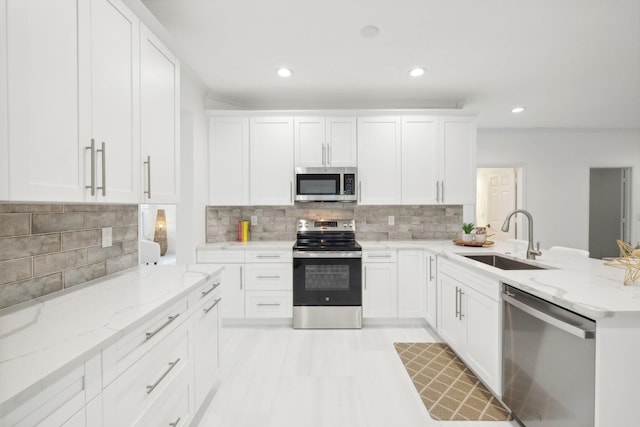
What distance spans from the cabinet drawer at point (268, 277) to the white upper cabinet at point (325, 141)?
1.19 m

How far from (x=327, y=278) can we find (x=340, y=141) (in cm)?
154

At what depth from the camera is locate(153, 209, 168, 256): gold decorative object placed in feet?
18.9

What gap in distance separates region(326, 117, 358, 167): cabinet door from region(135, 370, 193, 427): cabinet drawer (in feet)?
8.43

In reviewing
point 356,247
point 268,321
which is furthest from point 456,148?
point 268,321

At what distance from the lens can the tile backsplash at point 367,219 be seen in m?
3.85

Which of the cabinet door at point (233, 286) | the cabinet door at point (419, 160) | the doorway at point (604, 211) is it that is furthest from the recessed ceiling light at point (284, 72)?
the doorway at point (604, 211)

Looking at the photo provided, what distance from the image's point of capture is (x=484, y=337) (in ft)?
6.83

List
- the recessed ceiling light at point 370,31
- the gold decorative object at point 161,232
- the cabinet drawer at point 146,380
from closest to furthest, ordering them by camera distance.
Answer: the cabinet drawer at point 146,380, the recessed ceiling light at point 370,31, the gold decorative object at point 161,232

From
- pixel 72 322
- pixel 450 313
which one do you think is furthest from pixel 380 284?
pixel 72 322

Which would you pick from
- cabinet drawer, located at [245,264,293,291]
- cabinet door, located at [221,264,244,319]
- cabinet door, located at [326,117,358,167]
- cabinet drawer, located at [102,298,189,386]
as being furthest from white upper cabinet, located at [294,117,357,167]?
cabinet drawer, located at [102,298,189,386]

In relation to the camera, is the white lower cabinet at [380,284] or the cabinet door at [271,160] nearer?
the white lower cabinet at [380,284]

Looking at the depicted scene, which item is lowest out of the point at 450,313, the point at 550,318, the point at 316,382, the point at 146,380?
the point at 316,382

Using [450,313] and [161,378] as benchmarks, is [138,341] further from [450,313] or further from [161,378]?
[450,313]

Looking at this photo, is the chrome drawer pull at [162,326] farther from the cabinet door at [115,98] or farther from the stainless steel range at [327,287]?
the stainless steel range at [327,287]
